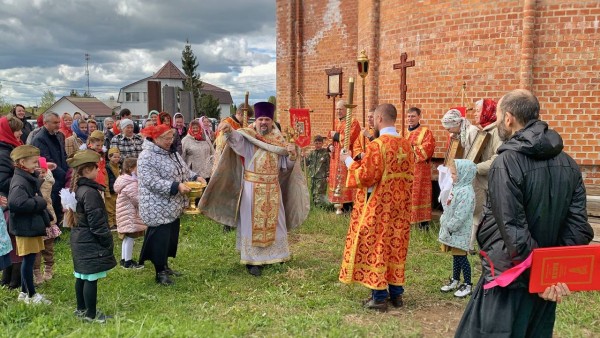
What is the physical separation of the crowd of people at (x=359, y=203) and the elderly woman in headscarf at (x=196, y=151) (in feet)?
5.63

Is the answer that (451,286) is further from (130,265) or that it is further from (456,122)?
(130,265)

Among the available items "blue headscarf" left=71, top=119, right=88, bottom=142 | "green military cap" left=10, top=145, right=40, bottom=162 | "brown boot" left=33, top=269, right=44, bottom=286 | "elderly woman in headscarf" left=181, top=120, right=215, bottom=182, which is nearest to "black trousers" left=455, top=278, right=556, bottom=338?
"green military cap" left=10, top=145, right=40, bottom=162

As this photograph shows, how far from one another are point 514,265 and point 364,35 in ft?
26.2

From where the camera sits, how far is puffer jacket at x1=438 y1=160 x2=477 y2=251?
504 cm

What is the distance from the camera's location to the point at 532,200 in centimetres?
275

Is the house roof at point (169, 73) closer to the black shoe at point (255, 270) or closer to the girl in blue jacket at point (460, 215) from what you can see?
the black shoe at point (255, 270)

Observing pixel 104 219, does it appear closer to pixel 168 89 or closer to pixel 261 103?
pixel 261 103

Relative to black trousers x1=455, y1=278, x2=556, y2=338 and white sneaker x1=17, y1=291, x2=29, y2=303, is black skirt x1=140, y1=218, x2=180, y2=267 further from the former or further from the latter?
Answer: black trousers x1=455, y1=278, x2=556, y2=338

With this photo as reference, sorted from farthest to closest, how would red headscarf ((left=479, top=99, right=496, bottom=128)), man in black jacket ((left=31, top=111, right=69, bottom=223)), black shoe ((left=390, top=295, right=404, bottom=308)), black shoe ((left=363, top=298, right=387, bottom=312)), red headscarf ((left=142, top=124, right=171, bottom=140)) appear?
1. man in black jacket ((left=31, top=111, right=69, bottom=223))
2. red headscarf ((left=479, top=99, right=496, bottom=128))
3. red headscarf ((left=142, top=124, right=171, bottom=140))
4. black shoe ((left=390, top=295, right=404, bottom=308))
5. black shoe ((left=363, top=298, right=387, bottom=312))

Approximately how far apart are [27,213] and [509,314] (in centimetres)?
454

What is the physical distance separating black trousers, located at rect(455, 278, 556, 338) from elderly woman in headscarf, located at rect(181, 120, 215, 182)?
699cm

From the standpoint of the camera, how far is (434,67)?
8.12 metres

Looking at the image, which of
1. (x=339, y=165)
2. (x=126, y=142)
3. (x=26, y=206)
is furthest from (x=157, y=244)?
(x=339, y=165)

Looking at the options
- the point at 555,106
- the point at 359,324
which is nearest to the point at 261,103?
the point at 359,324
